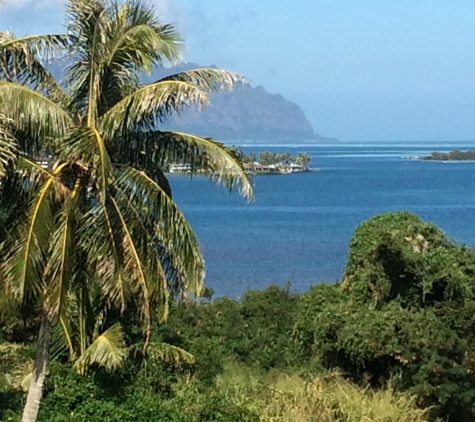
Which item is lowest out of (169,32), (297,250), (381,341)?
(297,250)

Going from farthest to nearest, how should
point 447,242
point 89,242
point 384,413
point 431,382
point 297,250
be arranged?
point 297,250 < point 447,242 < point 431,382 < point 384,413 < point 89,242

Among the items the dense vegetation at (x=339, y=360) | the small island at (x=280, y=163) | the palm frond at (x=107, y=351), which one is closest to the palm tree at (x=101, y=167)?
the palm frond at (x=107, y=351)

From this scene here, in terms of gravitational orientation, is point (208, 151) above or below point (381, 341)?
above

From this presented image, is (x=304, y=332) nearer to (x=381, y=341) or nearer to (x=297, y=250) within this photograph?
(x=381, y=341)

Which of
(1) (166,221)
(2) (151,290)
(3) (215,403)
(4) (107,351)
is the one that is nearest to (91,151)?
(1) (166,221)

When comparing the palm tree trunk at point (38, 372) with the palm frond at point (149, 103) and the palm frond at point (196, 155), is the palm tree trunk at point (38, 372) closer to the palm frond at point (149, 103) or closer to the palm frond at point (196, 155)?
the palm frond at point (196, 155)

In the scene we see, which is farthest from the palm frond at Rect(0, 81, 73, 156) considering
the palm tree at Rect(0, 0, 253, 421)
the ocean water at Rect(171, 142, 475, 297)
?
the ocean water at Rect(171, 142, 475, 297)

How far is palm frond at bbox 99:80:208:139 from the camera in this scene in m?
10.3

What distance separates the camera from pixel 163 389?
47.7 ft

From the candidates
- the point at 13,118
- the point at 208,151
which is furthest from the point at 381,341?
the point at 13,118

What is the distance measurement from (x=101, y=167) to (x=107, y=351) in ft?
11.1

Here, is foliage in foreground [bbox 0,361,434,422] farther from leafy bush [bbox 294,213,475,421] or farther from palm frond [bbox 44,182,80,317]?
palm frond [bbox 44,182,80,317]

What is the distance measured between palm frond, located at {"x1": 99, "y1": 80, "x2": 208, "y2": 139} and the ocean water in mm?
2096

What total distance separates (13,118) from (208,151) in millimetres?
2387
